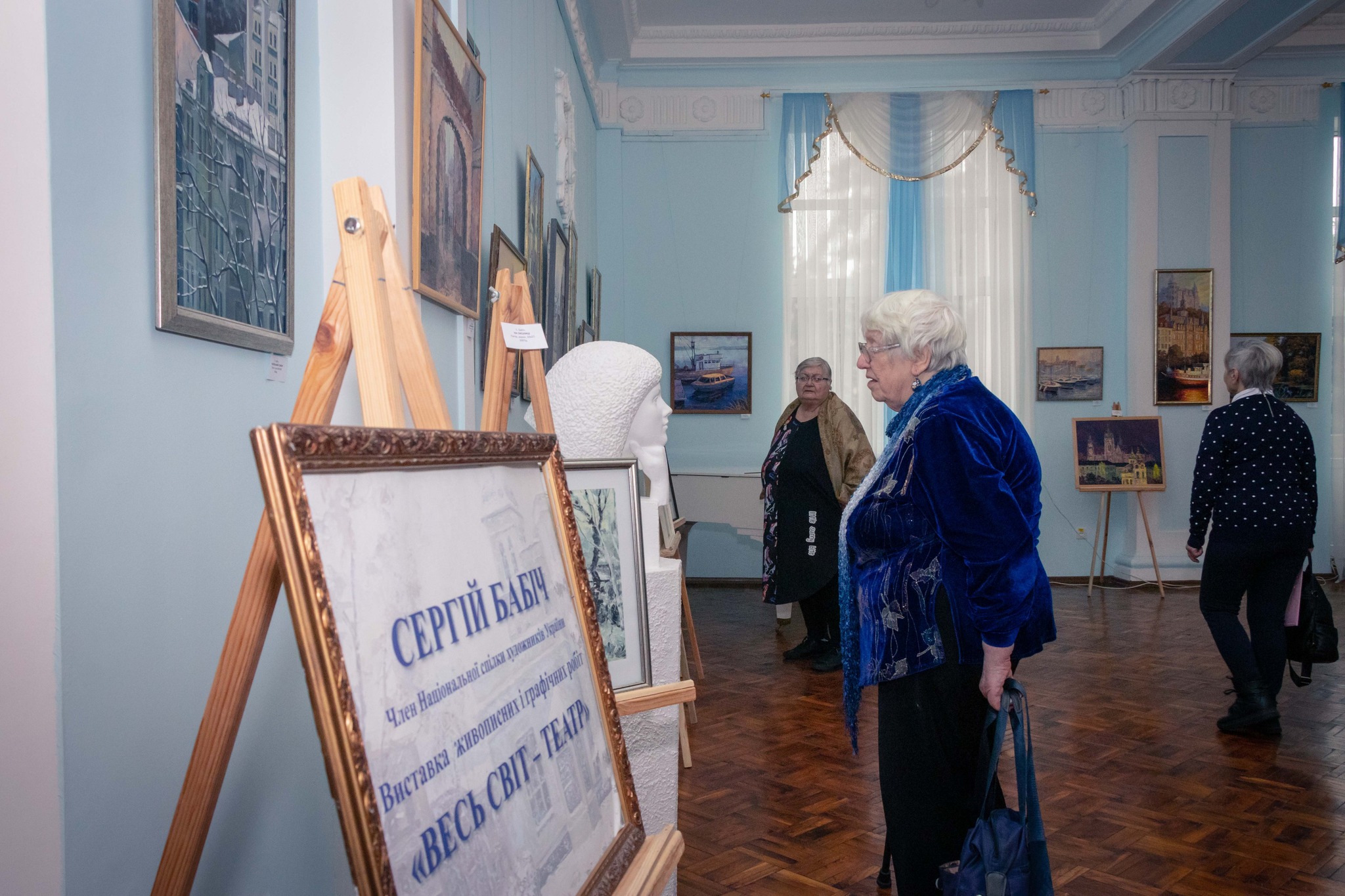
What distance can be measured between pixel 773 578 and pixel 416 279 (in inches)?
147

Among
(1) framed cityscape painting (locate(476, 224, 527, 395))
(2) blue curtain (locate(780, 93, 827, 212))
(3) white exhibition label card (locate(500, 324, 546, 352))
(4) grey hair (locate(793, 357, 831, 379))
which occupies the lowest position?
(3) white exhibition label card (locate(500, 324, 546, 352))

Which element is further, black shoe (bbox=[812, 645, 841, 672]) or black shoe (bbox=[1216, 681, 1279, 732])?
black shoe (bbox=[812, 645, 841, 672])

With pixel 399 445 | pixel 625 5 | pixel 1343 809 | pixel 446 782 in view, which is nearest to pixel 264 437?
pixel 399 445

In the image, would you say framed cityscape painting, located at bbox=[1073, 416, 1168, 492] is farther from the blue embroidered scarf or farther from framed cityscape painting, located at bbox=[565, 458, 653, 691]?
framed cityscape painting, located at bbox=[565, 458, 653, 691]

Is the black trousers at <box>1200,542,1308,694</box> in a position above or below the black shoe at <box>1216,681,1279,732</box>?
above

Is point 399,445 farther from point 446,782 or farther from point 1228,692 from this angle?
point 1228,692

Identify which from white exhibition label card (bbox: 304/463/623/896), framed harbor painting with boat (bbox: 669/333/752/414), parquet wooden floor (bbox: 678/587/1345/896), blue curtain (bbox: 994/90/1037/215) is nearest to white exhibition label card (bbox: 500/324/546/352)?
white exhibition label card (bbox: 304/463/623/896)

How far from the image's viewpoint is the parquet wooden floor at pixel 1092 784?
275 cm

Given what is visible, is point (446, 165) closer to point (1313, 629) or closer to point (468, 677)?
point (468, 677)

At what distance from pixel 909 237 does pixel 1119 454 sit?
2.74 m

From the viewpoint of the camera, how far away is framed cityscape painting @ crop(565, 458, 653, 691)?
2.08 m

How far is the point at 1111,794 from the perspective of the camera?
132 inches

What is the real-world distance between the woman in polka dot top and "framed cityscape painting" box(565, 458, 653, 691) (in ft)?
9.85

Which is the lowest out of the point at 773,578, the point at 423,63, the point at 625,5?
the point at 773,578
